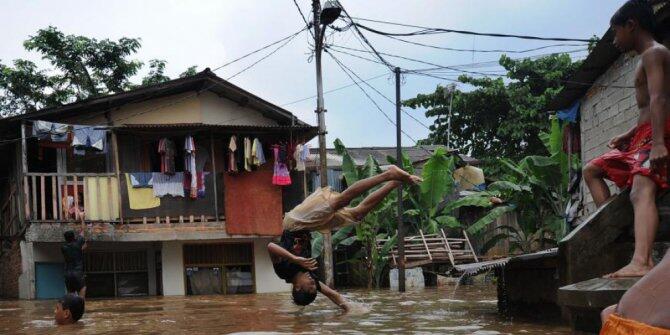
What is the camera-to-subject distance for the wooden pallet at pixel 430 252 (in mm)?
20109

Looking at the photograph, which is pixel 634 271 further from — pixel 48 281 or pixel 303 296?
pixel 48 281

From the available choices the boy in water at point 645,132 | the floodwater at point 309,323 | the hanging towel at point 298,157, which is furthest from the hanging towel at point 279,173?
the boy in water at point 645,132

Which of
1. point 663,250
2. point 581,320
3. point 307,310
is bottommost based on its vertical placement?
point 307,310

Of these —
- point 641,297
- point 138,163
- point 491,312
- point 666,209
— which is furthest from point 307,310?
point 138,163

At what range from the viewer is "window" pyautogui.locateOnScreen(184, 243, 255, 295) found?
61.6 ft

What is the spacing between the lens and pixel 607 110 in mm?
12602

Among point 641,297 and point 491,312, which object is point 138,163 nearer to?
point 491,312

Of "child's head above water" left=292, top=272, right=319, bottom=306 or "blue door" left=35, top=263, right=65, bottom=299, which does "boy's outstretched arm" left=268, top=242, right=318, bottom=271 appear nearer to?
"child's head above water" left=292, top=272, right=319, bottom=306

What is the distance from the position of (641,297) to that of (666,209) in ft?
10.5

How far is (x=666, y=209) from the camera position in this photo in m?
4.67

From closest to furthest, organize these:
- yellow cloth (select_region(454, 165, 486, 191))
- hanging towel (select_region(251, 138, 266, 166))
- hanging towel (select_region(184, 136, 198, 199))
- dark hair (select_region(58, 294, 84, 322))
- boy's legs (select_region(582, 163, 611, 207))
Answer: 1. boy's legs (select_region(582, 163, 611, 207))
2. dark hair (select_region(58, 294, 84, 322))
3. hanging towel (select_region(184, 136, 198, 199))
4. hanging towel (select_region(251, 138, 266, 166))
5. yellow cloth (select_region(454, 165, 486, 191))

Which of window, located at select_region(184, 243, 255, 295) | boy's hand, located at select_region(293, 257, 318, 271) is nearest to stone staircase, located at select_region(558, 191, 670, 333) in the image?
boy's hand, located at select_region(293, 257, 318, 271)

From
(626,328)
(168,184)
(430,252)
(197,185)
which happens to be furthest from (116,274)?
(626,328)

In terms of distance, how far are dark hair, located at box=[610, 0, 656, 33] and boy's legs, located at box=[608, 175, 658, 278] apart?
37.6 inches
